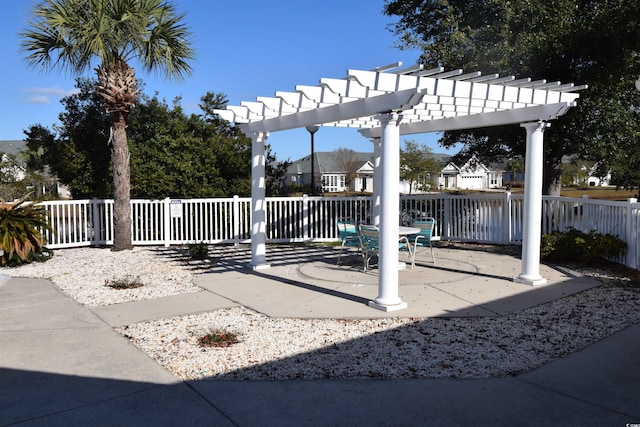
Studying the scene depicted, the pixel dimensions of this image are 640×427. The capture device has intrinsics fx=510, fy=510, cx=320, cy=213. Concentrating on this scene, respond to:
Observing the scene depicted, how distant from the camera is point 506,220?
496 inches

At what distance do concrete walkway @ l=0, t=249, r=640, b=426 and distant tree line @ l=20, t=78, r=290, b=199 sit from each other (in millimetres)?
7419

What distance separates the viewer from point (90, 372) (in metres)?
4.61

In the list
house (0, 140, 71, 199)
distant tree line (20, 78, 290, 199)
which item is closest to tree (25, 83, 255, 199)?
distant tree line (20, 78, 290, 199)

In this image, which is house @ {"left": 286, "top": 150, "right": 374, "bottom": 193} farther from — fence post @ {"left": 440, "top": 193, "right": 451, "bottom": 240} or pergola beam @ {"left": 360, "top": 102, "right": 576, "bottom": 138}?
pergola beam @ {"left": 360, "top": 102, "right": 576, "bottom": 138}

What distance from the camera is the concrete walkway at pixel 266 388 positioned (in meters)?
3.70

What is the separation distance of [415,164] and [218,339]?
3378 cm

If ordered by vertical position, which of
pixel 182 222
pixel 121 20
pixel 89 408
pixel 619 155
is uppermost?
pixel 121 20

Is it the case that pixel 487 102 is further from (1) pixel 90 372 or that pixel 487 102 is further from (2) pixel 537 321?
(1) pixel 90 372

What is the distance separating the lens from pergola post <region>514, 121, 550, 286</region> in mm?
8055

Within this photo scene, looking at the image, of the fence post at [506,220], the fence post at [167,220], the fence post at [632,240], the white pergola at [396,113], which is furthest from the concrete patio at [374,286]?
the fence post at [167,220]

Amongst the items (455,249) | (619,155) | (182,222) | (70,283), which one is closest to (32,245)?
(70,283)

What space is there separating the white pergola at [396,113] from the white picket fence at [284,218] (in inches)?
140

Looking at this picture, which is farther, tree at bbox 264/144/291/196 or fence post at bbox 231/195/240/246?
tree at bbox 264/144/291/196

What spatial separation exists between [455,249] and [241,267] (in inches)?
206
